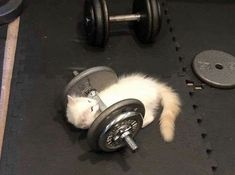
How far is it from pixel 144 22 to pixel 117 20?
4.5 inches

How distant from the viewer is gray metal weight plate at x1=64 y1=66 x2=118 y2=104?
1.15 meters

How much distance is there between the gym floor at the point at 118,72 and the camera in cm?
116

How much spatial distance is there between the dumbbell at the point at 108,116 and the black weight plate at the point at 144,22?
302 millimetres

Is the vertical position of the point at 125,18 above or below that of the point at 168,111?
above

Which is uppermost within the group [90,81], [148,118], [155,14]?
[155,14]

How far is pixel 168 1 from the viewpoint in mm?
1726

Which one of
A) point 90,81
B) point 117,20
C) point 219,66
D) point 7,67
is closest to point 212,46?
point 219,66

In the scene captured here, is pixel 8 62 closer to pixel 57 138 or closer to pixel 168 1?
pixel 57 138

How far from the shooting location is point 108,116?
1030mm

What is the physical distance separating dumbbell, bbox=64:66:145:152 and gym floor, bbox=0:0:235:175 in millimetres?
92

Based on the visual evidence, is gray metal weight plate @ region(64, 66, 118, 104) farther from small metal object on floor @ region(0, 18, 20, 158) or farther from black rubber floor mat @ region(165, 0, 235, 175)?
black rubber floor mat @ region(165, 0, 235, 175)

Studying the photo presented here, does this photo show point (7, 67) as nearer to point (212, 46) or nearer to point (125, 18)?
point (125, 18)

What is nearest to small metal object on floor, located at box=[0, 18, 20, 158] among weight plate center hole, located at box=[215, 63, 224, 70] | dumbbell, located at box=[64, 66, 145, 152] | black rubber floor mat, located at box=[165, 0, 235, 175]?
dumbbell, located at box=[64, 66, 145, 152]

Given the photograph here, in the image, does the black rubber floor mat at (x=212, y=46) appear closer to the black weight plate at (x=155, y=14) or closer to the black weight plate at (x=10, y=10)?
the black weight plate at (x=155, y=14)
